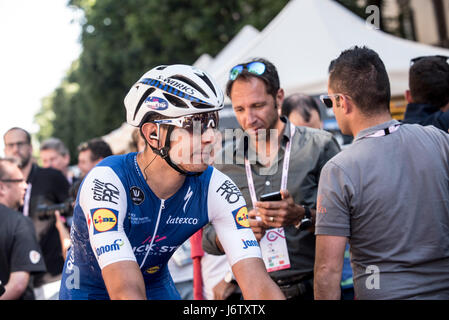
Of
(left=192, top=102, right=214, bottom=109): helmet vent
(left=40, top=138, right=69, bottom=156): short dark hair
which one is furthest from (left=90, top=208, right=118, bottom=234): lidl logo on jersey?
(left=40, top=138, right=69, bottom=156): short dark hair

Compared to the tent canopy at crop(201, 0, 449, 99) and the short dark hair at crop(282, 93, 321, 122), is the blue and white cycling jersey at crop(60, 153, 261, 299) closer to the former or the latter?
the short dark hair at crop(282, 93, 321, 122)

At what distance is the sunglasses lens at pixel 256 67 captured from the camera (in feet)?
11.7

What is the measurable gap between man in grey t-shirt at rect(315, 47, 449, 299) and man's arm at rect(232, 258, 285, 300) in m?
0.34

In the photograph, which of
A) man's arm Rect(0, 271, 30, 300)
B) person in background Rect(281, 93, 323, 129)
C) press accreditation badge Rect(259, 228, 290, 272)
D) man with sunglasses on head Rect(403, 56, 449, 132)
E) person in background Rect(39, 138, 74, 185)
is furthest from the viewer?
person in background Rect(39, 138, 74, 185)

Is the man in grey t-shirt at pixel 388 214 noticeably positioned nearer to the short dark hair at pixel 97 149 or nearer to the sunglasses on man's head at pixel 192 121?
the sunglasses on man's head at pixel 192 121

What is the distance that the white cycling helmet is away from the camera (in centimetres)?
236

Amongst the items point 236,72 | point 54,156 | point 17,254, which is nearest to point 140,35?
point 54,156

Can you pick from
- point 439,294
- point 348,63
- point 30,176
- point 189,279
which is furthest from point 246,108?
point 30,176

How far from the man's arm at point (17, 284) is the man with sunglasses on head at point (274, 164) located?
176 cm

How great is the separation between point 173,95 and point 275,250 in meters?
1.47

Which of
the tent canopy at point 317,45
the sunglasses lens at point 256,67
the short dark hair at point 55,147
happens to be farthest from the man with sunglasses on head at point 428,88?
the short dark hair at point 55,147

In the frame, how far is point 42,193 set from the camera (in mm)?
6660

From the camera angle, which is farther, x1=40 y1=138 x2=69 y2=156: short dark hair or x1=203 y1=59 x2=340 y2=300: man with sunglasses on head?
x1=40 y1=138 x2=69 y2=156: short dark hair

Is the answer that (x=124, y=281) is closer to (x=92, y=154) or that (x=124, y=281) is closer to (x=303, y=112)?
(x=303, y=112)
